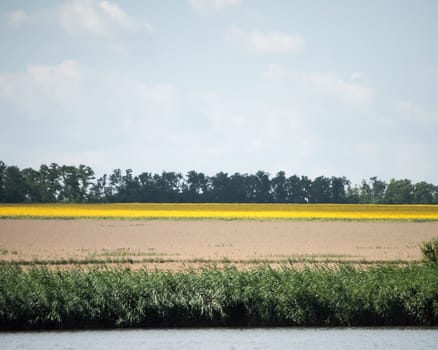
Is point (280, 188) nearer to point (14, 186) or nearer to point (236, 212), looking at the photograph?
point (14, 186)

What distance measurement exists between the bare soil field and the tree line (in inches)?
3214

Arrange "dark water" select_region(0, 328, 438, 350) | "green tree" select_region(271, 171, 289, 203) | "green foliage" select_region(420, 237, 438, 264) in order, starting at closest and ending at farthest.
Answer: "dark water" select_region(0, 328, 438, 350) < "green foliage" select_region(420, 237, 438, 264) < "green tree" select_region(271, 171, 289, 203)

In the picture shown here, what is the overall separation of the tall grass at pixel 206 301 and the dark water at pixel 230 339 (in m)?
0.78

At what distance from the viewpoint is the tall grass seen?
1069 inches

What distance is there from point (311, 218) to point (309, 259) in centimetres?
4804

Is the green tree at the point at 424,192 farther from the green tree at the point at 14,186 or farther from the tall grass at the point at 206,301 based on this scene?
the tall grass at the point at 206,301

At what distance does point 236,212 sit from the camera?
355 ft

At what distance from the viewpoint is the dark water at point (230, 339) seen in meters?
24.3

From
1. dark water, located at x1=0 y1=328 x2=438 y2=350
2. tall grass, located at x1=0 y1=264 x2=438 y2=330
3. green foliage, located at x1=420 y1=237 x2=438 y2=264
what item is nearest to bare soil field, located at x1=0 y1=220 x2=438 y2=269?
green foliage, located at x1=420 y1=237 x2=438 y2=264

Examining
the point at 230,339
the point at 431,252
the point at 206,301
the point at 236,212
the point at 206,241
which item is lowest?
the point at 230,339

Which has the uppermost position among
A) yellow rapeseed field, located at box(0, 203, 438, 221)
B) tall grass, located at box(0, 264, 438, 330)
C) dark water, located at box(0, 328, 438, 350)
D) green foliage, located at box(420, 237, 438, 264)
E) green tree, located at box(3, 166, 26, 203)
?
green tree, located at box(3, 166, 26, 203)

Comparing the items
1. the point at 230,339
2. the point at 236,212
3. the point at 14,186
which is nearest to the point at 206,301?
the point at 230,339

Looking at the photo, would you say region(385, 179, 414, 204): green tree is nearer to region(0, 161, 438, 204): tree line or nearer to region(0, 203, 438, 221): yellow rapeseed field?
region(0, 161, 438, 204): tree line

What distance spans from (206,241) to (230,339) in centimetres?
3646
